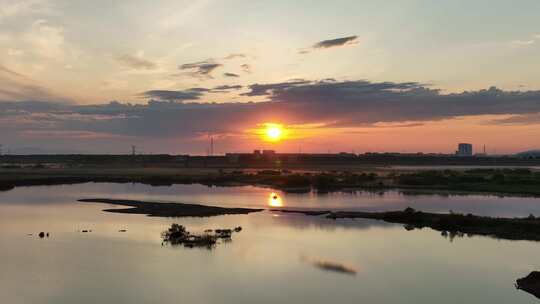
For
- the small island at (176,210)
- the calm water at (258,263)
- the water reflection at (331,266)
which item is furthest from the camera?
the small island at (176,210)

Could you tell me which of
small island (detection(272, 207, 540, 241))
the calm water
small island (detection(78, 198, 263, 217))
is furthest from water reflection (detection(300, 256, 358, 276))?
small island (detection(78, 198, 263, 217))

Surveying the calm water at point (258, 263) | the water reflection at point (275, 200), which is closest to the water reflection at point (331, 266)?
the calm water at point (258, 263)

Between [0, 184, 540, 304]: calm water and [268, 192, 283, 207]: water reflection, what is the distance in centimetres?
909

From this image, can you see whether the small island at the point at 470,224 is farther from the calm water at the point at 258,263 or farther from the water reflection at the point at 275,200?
the water reflection at the point at 275,200

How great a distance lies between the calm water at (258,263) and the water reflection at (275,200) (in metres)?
9.09

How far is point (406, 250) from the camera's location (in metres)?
26.1

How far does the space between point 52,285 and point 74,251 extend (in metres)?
6.10

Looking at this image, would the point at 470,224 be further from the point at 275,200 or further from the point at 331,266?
the point at 275,200

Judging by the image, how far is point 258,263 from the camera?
2338cm

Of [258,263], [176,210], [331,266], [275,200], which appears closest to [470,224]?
[331,266]

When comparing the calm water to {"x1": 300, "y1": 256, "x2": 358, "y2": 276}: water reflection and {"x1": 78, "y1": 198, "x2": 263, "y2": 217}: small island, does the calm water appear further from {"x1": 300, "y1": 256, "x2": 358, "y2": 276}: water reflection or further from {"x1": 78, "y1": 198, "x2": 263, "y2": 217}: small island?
{"x1": 78, "y1": 198, "x2": 263, "y2": 217}: small island

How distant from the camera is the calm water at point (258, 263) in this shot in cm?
1872

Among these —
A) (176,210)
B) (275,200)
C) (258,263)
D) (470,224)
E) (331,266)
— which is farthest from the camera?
(275,200)

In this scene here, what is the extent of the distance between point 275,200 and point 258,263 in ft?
91.7
